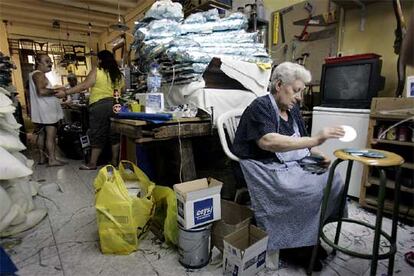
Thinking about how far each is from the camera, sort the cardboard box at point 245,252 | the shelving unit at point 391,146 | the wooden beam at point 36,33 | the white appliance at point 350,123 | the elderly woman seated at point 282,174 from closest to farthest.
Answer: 1. the cardboard box at point 245,252
2. the elderly woman seated at point 282,174
3. the shelving unit at point 391,146
4. the white appliance at point 350,123
5. the wooden beam at point 36,33

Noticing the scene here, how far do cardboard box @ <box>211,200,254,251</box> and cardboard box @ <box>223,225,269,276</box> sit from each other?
1.8 inches

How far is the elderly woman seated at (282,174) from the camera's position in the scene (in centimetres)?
128

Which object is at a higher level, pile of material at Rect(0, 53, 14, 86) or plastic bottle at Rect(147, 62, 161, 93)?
pile of material at Rect(0, 53, 14, 86)

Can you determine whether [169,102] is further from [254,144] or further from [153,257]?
[153,257]

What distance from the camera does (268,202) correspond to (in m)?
1.29

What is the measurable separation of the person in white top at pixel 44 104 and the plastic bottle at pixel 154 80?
6.53 feet

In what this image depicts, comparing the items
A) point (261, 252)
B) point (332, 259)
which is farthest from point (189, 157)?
point (332, 259)

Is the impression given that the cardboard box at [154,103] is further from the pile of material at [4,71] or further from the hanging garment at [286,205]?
the pile of material at [4,71]

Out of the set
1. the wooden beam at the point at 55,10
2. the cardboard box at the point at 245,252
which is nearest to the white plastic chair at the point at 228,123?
the cardboard box at the point at 245,252

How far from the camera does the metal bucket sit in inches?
52.3

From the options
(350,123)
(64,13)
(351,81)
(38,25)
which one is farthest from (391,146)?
(38,25)

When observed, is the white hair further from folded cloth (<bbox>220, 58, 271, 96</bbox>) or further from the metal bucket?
the metal bucket

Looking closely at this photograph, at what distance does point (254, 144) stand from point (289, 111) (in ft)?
1.09

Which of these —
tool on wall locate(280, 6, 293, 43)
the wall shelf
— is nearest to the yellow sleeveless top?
tool on wall locate(280, 6, 293, 43)
